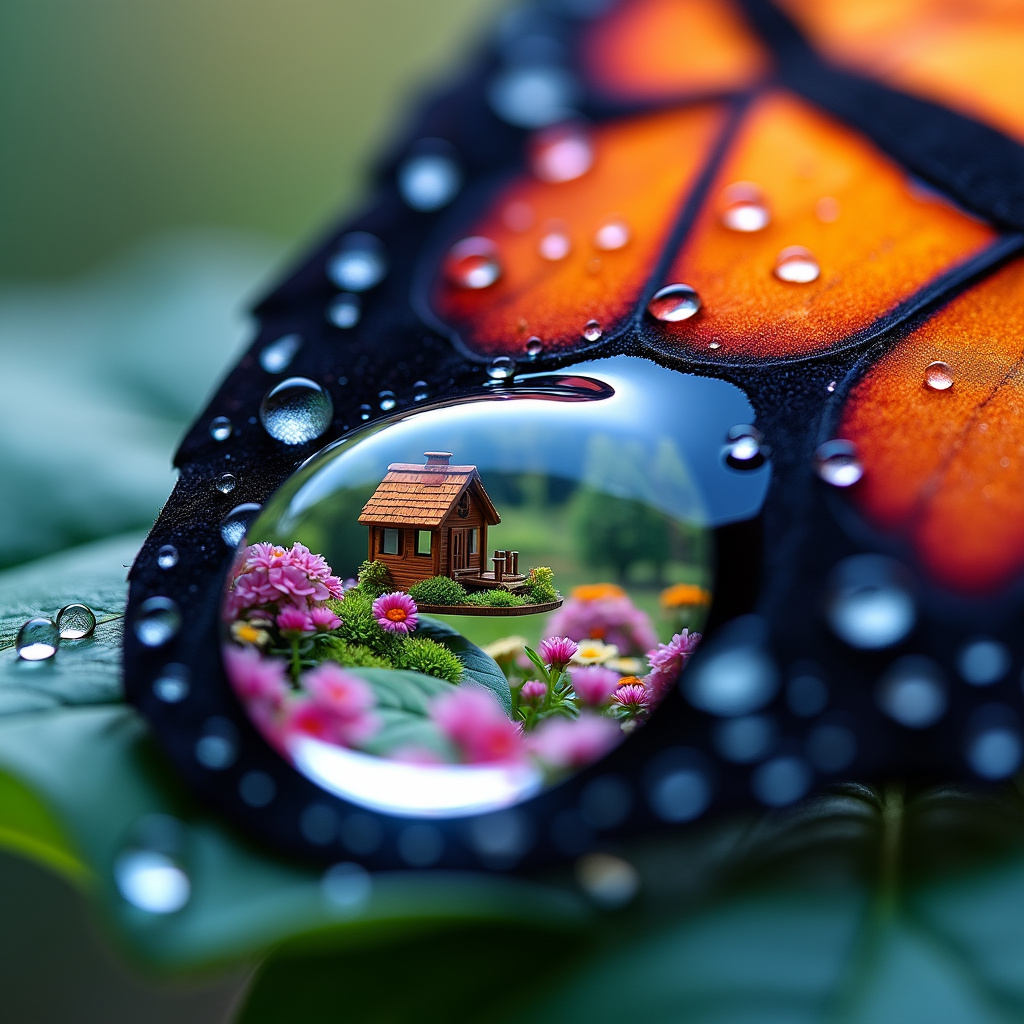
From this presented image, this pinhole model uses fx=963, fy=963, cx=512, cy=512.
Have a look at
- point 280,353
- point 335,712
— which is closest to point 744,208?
point 280,353

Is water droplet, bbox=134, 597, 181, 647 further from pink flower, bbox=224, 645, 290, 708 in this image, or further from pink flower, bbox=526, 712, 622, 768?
pink flower, bbox=526, 712, 622, 768

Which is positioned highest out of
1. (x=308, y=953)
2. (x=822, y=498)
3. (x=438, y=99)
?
(x=438, y=99)

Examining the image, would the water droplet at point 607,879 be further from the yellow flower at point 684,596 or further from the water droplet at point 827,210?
the water droplet at point 827,210

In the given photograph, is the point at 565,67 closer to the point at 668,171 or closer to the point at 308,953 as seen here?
the point at 668,171

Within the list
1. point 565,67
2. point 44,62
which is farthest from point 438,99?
point 44,62

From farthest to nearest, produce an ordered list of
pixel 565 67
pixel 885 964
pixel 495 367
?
pixel 565 67 < pixel 495 367 < pixel 885 964

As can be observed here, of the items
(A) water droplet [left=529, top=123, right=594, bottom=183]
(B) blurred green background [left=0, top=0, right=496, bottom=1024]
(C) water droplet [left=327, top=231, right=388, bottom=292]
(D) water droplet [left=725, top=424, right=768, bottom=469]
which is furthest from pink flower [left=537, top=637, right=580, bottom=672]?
(B) blurred green background [left=0, top=0, right=496, bottom=1024]

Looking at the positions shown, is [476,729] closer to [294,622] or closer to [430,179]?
[294,622]
